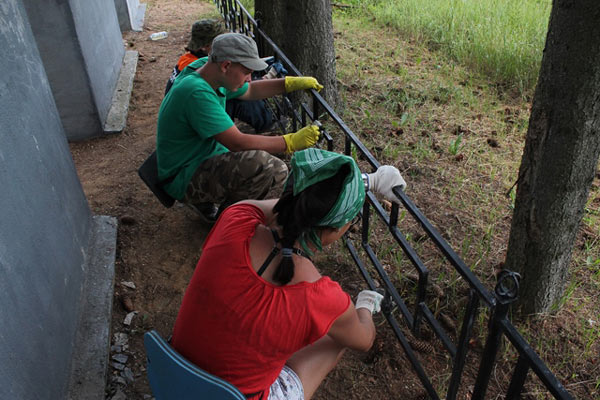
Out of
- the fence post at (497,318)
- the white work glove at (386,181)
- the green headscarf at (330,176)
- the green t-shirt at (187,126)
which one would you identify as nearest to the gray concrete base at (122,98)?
the green t-shirt at (187,126)

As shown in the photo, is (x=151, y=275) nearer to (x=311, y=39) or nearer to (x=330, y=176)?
(x=330, y=176)

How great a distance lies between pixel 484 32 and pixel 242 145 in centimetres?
448

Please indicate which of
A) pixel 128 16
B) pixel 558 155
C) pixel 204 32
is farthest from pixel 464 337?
pixel 128 16

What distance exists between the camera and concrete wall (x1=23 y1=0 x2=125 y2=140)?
4148mm

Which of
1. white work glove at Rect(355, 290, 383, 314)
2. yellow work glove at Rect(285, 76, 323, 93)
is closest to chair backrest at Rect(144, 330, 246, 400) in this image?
white work glove at Rect(355, 290, 383, 314)

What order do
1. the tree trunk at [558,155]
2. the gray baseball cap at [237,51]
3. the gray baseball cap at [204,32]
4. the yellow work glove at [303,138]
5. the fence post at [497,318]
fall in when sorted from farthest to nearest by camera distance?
the gray baseball cap at [204,32]
the yellow work glove at [303,138]
the gray baseball cap at [237,51]
the tree trunk at [558,155]
the fence post at [497,318]

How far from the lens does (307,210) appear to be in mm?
1475

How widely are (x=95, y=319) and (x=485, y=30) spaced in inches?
221

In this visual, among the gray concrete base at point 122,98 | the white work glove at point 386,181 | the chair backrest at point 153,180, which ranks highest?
the white work glove at point 386,181

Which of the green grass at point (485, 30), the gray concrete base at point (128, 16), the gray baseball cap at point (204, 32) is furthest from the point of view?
the gray concrete base at point (128, 16)

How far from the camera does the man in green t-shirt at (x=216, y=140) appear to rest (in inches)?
107

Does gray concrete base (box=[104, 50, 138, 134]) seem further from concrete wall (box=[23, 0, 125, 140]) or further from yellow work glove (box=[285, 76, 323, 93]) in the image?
yellow work glove (box=[285, 76, 323, 93])

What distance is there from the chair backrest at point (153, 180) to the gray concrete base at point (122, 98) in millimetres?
1862

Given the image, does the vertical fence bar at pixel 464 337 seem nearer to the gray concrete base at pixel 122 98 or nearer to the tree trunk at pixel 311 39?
the tree trunk at pixel 311 39
